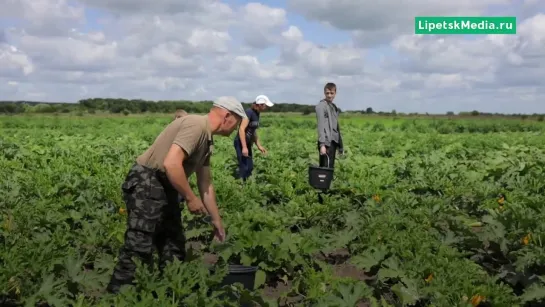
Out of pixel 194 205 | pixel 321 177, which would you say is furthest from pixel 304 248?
pixel 321 177

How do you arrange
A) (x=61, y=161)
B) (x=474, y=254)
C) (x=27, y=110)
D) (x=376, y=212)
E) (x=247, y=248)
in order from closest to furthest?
(x=247, y=248) → (x=474, y=254) → (x=376, y=212) → (x=61, y=161) → (x=27, y=110)

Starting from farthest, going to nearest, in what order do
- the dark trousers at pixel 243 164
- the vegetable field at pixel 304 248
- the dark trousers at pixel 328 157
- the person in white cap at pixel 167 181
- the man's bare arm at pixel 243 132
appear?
the dark trousers at pixel 243 164 → the man's bare arm at pixel 243 132 → the dark trousers at pixel 328 157 → the person in white cap at pixel 167 181 → the vegetable field at pixel 304 248

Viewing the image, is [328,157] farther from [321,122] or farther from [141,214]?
[141,214]

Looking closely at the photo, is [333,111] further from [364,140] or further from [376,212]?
[364,140]

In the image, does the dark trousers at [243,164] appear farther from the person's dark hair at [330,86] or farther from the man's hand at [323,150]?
the person's dark hair at [330,86]

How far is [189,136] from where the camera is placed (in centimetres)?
433

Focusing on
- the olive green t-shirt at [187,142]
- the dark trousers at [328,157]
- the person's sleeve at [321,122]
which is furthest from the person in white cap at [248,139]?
the olive green t-shirt at [187,142]

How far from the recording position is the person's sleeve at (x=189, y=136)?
14.1ft

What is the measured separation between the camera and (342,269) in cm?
593

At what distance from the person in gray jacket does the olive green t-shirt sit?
444 centimetres

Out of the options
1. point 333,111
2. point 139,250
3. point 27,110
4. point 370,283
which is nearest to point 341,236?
point 370,283

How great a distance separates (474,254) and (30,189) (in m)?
5.73

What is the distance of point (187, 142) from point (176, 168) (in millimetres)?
210

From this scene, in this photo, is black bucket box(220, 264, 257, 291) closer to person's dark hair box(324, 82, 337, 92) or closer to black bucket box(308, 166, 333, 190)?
black bucket box(308, 166, 333, 190)
